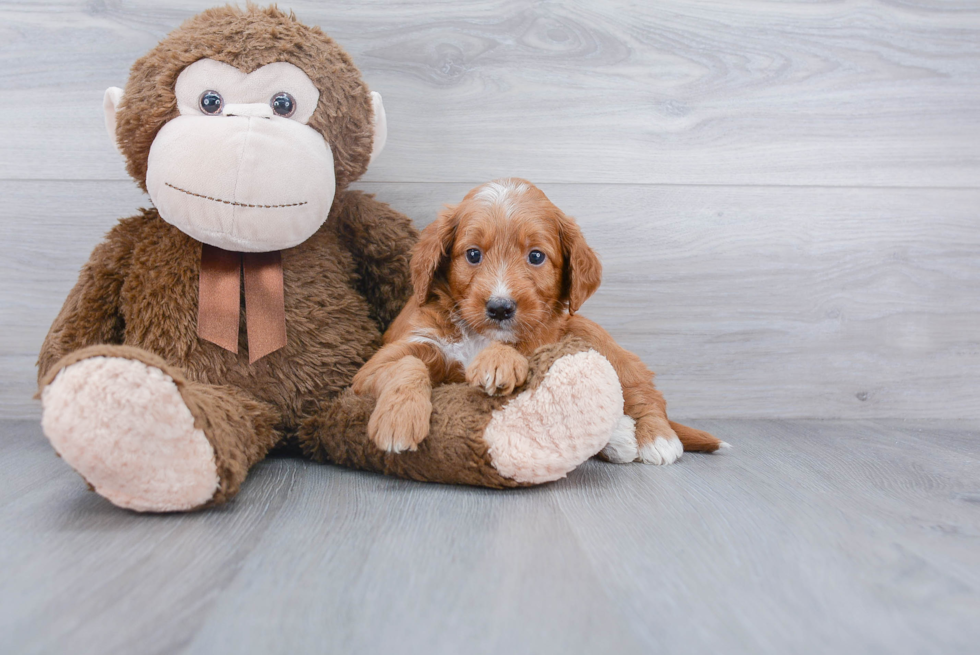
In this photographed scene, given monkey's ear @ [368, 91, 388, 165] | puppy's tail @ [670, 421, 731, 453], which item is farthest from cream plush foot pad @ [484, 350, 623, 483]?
monkey's ear @ [368, 91, 388, 165]

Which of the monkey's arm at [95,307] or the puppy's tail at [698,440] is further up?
the monkey's arm at [95,307]

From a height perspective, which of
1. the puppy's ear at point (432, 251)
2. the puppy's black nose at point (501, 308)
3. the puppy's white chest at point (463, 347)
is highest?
the puppy's ear at point (432, 251)

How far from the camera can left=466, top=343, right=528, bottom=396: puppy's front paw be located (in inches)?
47.0

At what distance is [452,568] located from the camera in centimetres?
92

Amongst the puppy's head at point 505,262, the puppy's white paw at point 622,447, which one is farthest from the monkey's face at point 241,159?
the puppy's white paw at point 622,447

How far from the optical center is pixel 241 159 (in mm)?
1260

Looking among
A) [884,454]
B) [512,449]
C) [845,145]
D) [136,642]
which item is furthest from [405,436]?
[845,145]

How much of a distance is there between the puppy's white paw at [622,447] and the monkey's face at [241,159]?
0.82 meters

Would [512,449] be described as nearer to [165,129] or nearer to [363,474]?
[363,474]

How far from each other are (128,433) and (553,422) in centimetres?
69

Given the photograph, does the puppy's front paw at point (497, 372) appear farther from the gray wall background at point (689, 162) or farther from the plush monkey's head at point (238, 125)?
the gray wall background at point (689, 162)

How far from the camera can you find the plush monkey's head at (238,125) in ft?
4.17

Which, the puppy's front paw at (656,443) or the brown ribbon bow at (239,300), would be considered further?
the puppy's front paw at (656,443)

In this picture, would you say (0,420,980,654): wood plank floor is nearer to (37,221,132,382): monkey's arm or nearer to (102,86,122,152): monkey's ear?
(37,221,132,382): monkey's arm
